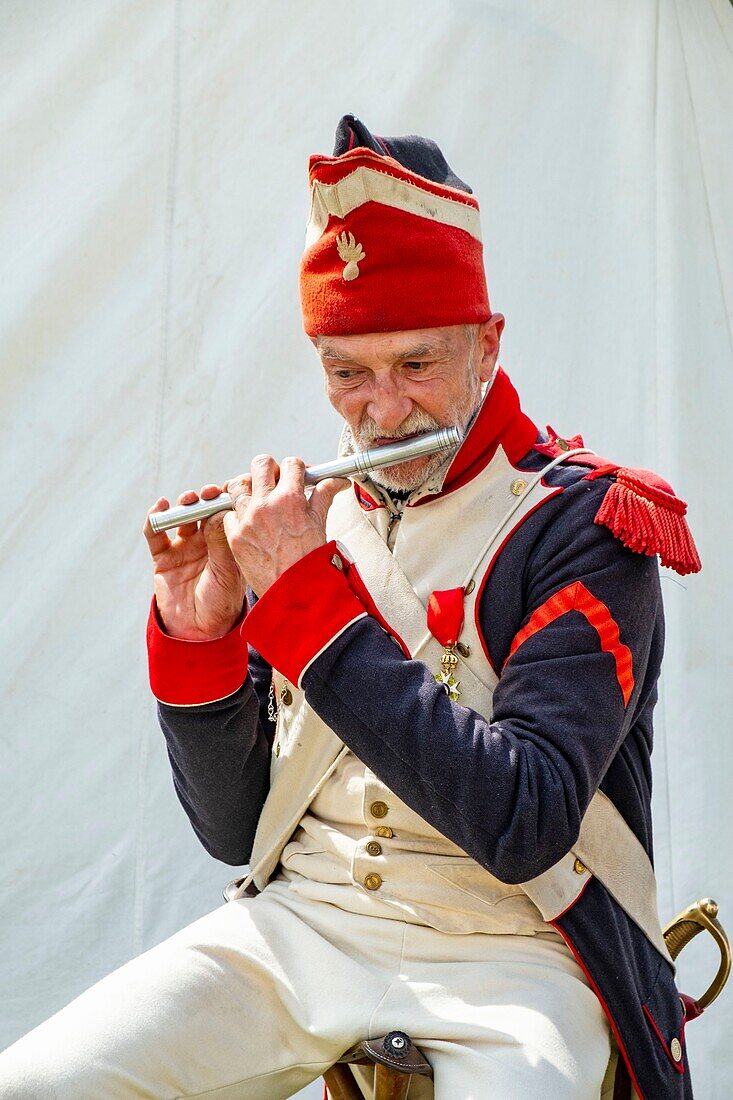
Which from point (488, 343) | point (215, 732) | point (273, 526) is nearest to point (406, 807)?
point (215, 732)

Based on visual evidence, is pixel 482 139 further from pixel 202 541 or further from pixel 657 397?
pixel 202 541

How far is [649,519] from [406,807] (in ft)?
1.69

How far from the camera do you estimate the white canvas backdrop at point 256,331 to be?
9.77ft

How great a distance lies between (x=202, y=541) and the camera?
2041mm

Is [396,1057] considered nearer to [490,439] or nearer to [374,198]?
[490,439]

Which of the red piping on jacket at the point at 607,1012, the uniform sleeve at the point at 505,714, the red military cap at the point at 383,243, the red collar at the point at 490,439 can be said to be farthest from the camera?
the red collar at the point at 490,439

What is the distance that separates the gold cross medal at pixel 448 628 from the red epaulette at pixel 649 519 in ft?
0.75

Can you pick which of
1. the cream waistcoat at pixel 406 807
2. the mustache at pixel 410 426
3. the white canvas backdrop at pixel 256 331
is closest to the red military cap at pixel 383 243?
the mustache at pixel 410 426

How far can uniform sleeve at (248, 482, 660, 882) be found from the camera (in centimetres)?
169

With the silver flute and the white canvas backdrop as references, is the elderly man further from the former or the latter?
the white canvas backdrop

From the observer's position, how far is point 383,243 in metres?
1.93

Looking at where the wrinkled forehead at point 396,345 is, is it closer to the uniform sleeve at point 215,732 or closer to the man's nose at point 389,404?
the man's nose at point 389,404

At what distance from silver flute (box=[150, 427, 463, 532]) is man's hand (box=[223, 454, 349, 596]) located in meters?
0.07

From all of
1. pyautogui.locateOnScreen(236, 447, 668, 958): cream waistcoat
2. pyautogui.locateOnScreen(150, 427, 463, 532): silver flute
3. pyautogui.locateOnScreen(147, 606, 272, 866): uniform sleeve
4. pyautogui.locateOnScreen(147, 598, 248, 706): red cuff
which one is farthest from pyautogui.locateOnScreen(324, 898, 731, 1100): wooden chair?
pyautogui.locateOnScreen(150, 427, 463, 532): silver flute
